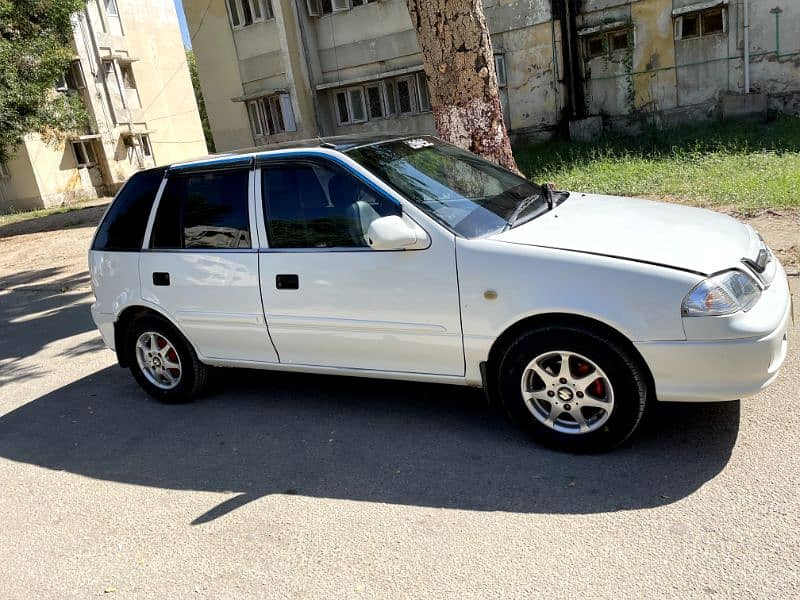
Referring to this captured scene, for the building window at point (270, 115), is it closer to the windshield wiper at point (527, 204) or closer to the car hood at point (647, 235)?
the windshield wiper at point (527, 204)

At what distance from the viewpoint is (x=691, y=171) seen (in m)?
10.9

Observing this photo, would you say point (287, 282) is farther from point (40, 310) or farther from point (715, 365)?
point (40, 310)

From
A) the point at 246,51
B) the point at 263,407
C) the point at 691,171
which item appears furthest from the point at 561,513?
the point at 246,51

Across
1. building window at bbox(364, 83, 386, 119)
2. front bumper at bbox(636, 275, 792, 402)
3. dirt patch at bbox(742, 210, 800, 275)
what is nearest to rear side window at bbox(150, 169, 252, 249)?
front bumper at bbox(636, 275, 792, 402)

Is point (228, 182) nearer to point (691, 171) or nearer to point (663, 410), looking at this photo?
point (663, 410)

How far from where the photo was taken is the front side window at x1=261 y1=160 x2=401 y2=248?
4082mm

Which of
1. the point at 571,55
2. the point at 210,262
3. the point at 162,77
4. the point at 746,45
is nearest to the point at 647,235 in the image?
the point at 210,262

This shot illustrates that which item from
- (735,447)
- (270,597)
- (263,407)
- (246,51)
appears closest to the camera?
(270,597)

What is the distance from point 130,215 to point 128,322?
0.83 m

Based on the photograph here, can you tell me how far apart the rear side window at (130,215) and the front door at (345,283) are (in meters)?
1.10

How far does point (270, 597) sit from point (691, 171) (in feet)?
33.4

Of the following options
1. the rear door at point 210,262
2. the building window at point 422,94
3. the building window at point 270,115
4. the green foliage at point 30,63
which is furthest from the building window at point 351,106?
the rear door at point 210,262

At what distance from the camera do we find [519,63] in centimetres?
1680

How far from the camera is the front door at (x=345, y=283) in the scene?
3832 mm
